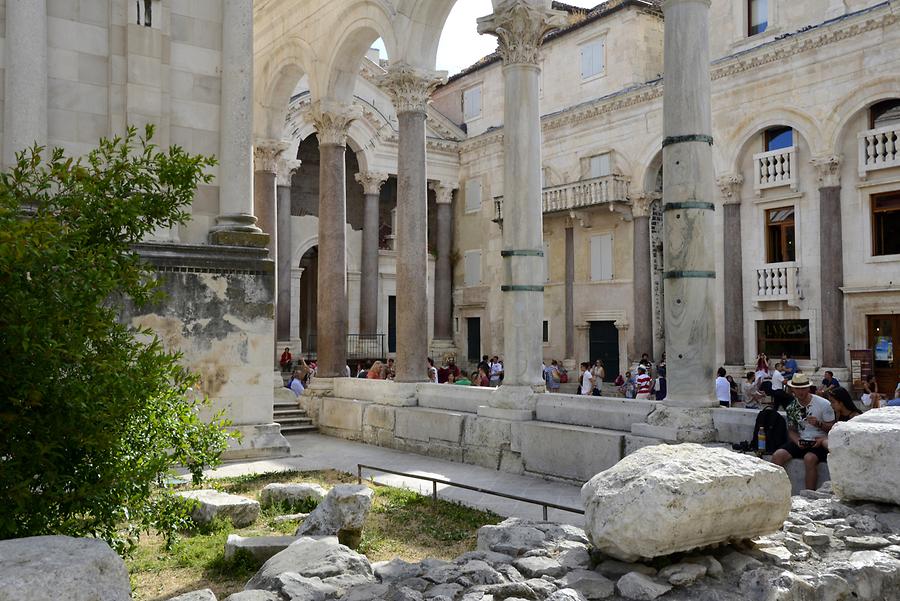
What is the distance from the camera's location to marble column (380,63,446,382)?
13.7m

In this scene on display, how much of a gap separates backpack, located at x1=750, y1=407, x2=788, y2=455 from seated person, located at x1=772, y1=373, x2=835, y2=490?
7 cm

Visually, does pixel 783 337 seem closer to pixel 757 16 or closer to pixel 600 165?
pixel 600 165

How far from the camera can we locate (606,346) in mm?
25719

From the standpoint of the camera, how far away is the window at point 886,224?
1862 centimetres

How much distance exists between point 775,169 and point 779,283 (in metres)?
2.96

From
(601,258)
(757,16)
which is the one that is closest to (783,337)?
(601,258)

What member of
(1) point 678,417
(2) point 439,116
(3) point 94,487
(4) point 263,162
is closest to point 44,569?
(3) point 94,487

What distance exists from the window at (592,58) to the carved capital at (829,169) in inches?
333

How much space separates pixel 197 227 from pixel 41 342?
6.67 meters

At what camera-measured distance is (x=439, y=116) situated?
2966 centimetres

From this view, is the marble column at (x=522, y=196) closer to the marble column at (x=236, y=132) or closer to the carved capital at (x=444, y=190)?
the marble column at (x=236, y=132)

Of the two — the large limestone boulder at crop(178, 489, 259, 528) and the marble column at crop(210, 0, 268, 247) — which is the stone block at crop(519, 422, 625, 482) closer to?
the large limestone boulder at crop(178, 489, 259, 528)

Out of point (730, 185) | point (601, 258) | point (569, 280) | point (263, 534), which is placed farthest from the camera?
point (569, 280)

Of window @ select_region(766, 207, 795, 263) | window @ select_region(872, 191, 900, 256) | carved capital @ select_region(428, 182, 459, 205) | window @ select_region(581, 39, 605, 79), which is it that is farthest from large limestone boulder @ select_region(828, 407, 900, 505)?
carved capital @ select_region(428, 182, 459, 205)
